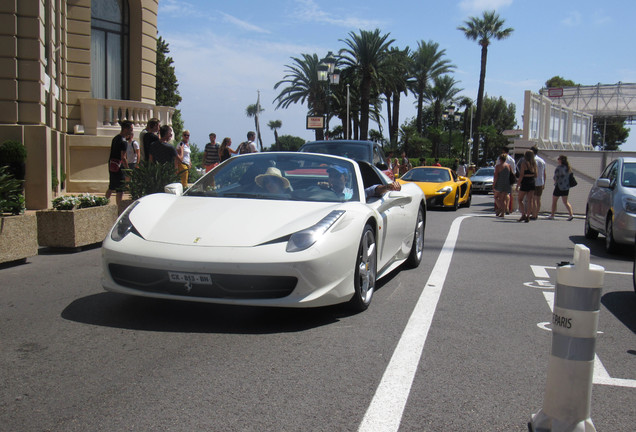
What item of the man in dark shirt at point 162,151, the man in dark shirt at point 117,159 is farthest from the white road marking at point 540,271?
the man in dark shirt at point 117,159

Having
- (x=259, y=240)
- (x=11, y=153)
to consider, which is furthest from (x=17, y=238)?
(x=11, y=153)

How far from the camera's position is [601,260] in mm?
9883

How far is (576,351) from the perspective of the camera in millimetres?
3002

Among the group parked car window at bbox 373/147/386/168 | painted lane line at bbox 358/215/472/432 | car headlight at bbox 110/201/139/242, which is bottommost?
painted lane line at bbox 358/215/472/432

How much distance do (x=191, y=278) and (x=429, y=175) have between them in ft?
51.3

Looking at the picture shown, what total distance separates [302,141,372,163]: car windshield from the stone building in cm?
549

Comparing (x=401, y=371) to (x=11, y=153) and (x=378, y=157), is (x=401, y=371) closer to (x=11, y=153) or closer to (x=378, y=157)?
(x=11, y=153)

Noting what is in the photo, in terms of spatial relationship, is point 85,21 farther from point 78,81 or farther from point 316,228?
point 316,228

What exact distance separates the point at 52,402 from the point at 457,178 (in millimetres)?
18168

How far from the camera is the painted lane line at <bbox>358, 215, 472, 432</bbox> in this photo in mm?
3318

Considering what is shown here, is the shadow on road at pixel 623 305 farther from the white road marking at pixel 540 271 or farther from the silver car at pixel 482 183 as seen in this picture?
the silver car at pixel 482 183

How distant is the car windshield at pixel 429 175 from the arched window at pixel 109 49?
916cm

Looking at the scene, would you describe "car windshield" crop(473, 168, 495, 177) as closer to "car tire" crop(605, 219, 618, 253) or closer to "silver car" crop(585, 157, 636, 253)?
"silver car" crop(585, 157, 636, 253)

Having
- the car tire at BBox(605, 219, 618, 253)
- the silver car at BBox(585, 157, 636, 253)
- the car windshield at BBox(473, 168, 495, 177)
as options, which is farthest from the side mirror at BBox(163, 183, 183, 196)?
the car windshield at BBox(473, 168, 495, 177)
